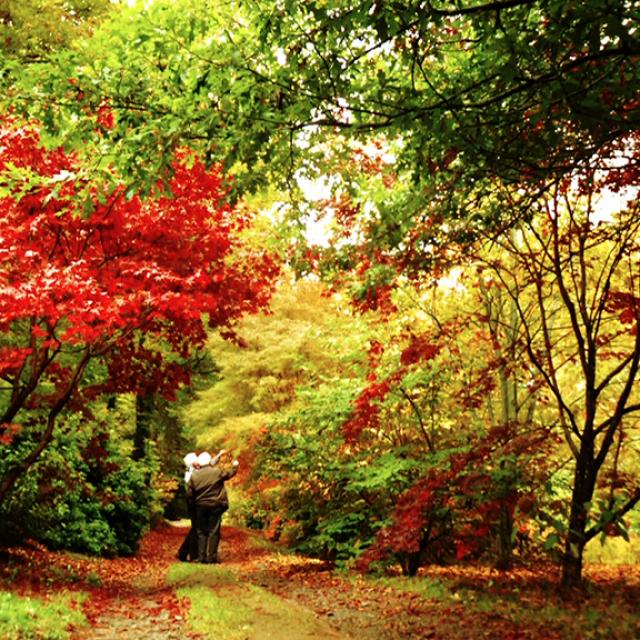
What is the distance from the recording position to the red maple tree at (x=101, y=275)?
18.5ft

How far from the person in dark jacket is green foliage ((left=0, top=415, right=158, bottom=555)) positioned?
4.29 feet

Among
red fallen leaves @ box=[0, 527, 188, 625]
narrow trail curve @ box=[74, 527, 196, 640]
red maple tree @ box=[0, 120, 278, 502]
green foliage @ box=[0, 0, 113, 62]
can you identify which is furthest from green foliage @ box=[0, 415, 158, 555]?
green foliage @ box=[0, 0, 113, 62]

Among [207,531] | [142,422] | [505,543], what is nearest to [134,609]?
[207,531]

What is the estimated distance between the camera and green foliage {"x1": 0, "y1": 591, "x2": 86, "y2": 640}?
Answer: 14.7 ft

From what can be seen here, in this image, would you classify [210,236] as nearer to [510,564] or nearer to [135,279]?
[135,279]

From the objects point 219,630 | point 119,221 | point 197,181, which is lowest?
point 219,630

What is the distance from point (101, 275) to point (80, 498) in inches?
250

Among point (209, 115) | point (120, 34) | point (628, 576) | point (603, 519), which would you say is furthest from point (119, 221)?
point (628, 576)

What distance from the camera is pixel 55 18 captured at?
35.4 ft

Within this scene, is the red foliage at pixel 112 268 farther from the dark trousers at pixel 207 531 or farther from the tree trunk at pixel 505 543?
the tree trunk at pixel 505 543

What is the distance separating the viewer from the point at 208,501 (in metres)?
9.98

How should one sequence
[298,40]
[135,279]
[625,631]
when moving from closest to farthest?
Result: [298,40] → [625,631] → [135,279]

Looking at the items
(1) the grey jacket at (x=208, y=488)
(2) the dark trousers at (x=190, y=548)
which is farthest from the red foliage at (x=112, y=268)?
(2) the dark trousers at (x=190, y=548)

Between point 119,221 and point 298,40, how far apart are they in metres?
3.84
